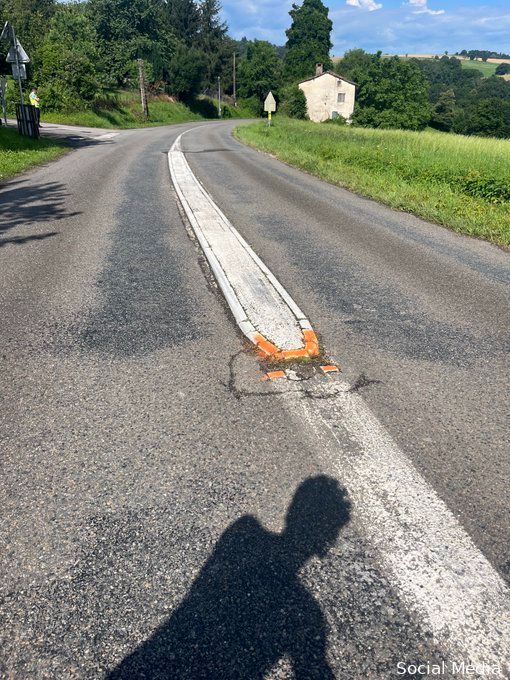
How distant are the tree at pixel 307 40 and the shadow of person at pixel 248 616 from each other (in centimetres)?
10341

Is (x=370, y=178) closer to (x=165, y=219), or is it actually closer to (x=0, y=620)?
(x=165, y=219)

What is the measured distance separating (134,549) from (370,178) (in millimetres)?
13618

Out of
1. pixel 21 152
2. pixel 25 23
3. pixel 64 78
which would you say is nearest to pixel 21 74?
pixel 21 152

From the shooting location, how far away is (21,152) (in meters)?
16.1

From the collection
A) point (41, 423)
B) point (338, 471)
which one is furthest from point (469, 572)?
point (41, 423)

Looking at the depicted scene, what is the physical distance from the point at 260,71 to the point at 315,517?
9209 cm

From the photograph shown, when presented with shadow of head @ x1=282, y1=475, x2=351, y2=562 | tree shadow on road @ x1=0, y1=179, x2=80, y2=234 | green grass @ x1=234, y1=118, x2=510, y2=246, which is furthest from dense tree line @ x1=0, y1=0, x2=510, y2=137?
shadow of head @ x1=282, y1=475, x2=351, y2=562

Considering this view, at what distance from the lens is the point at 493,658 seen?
1.67 meters

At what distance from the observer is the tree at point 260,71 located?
80.0 meters

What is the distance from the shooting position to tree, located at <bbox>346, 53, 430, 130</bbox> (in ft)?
235

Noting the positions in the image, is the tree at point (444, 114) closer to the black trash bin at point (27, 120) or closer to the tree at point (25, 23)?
the tree at point (25, 23)

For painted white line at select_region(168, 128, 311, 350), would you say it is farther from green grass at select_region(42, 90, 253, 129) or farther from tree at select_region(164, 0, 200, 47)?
tree at select_region(164, 0, 200, 47)

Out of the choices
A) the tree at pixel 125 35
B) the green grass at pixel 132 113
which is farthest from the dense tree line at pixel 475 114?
the tree at pixel 125 35

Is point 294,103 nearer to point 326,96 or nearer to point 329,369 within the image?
point 326,96
